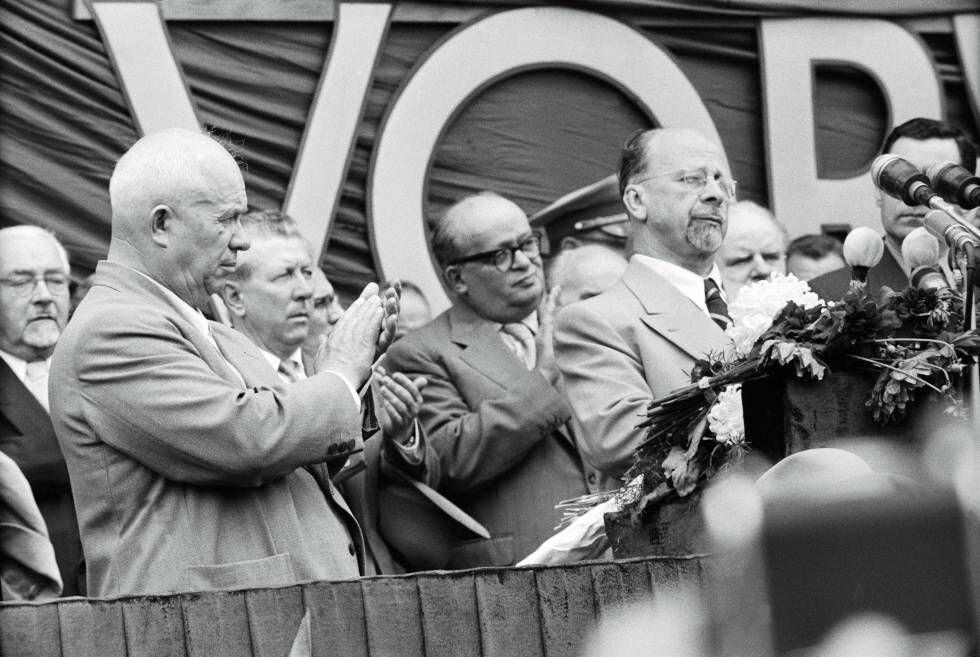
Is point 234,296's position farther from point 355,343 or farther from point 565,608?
point 565,608

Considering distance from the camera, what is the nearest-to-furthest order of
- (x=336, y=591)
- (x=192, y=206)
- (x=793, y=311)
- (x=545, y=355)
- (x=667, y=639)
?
(x=667, y=639) → (x=336, y=591) → (x=793, y=311) → (x=192, y=206) → (x=545, y=355)

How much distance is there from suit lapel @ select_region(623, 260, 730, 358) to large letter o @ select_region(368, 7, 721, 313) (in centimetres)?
177

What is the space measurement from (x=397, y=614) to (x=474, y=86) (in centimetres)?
391

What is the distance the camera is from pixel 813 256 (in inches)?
255

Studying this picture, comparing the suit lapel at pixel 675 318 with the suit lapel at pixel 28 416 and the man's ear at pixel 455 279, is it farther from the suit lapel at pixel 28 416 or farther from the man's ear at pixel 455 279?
the suit lapel at pixel 28 416

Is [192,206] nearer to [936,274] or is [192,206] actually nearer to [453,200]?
[936,274]

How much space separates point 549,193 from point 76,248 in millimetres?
1860

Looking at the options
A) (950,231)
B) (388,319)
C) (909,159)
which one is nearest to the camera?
(950,231)

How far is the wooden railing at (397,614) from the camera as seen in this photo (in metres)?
3.10

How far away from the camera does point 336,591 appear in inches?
123

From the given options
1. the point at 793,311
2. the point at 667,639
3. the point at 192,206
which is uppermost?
the point at 192,206

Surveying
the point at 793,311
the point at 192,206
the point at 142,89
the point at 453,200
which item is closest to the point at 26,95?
the point at 142,89

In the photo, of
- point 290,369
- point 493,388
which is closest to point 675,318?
point 493,388

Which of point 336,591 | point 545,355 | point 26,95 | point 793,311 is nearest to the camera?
point 336,591
